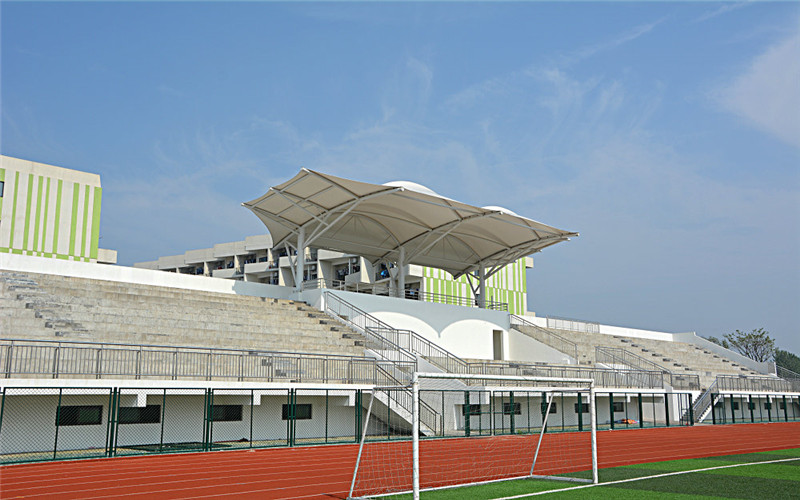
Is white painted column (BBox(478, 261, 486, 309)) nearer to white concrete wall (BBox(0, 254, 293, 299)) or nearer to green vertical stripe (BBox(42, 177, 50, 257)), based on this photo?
white concrete wall (BBox(0, 254, 293, 299))

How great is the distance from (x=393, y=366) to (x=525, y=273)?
67.9 meters

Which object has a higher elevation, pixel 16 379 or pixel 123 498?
pixel 16 379

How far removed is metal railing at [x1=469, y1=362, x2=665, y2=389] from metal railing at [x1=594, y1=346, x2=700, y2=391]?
4.21 ft

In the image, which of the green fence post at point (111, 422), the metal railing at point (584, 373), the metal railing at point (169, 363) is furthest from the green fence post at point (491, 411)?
the green fence post at point (111, 422)

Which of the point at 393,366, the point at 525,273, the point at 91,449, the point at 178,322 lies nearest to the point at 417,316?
the point at 393,366

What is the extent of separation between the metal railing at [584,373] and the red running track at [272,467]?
5213mm

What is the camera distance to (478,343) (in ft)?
135

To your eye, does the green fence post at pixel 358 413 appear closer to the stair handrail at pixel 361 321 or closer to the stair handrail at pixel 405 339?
the stair handrail at pixel 361 321

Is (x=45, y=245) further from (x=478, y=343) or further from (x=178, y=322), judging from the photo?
(x=478, y=343)

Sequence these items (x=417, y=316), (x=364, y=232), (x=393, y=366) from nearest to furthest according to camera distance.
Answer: (x=393, y=366)
(x=417, y=316)
(x=364, y=232)

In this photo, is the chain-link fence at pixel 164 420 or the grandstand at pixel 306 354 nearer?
the chain-link fence at pixel 164 420

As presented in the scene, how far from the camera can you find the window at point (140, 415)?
66.5 feet

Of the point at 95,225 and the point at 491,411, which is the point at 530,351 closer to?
the point at 491,411

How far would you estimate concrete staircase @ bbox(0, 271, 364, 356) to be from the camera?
74.5ft
